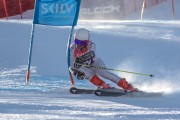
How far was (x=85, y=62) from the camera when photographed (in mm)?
8609

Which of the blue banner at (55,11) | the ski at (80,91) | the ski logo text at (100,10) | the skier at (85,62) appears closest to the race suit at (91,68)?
the skier at (85,62)

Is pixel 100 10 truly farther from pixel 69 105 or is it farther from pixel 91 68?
pixel 69 105

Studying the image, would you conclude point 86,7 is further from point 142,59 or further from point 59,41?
point 142,59

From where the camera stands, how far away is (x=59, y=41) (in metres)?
12.9

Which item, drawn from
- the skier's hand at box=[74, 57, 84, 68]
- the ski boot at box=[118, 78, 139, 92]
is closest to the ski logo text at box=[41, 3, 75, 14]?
the skier's hand at box=[74, 57, 84, 68]

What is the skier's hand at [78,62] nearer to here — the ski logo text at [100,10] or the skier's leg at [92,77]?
the skier's leg at [92,77]

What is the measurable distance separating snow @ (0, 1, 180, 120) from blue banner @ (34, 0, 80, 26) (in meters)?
0.97

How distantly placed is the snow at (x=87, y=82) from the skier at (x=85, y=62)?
1.20 feet

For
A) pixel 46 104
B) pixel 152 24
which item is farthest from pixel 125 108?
pixel 152 24

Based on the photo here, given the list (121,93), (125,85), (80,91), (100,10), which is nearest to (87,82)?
(80,91)

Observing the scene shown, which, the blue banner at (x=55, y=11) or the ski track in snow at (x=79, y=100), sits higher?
the blue banner at (x=55, y=11)

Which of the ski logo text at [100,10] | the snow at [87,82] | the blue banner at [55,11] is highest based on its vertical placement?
the blue banner at [55,11]

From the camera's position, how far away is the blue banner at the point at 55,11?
910cm

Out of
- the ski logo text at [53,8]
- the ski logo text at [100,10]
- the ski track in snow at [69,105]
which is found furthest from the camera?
the ski logo text at [100,10]
